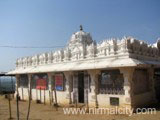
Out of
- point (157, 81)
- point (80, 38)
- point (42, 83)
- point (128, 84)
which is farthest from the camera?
point (80, 38)

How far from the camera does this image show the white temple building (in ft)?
46.4

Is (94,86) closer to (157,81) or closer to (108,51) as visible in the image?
(108,51)

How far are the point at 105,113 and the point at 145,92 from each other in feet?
14.8

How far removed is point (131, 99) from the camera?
13.7 m

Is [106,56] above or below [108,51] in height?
below

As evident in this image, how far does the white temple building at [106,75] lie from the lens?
14129 mm

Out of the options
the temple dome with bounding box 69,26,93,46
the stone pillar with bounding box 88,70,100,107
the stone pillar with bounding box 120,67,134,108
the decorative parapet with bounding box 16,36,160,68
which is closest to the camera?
the stone pillar with bounding box 120,67,134,108

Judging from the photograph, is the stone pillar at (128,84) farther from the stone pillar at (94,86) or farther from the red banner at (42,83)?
the red banner at (42,83)

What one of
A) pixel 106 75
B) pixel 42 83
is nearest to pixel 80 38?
pixel 42 83

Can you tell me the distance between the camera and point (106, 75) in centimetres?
1560

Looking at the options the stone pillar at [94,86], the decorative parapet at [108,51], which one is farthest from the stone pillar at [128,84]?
the stone pillar at [94,86]

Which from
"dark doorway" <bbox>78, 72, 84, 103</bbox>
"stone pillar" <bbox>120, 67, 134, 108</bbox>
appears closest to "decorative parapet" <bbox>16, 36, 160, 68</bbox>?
"stone pillar" <bbox>120, 67, 134, 108</bbox>

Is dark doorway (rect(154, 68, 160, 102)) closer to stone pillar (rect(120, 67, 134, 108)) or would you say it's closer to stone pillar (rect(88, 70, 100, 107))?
stone pillar (rect(120, 67, 134, 108))

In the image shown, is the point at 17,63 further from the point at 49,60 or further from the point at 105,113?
the point at 105,113
